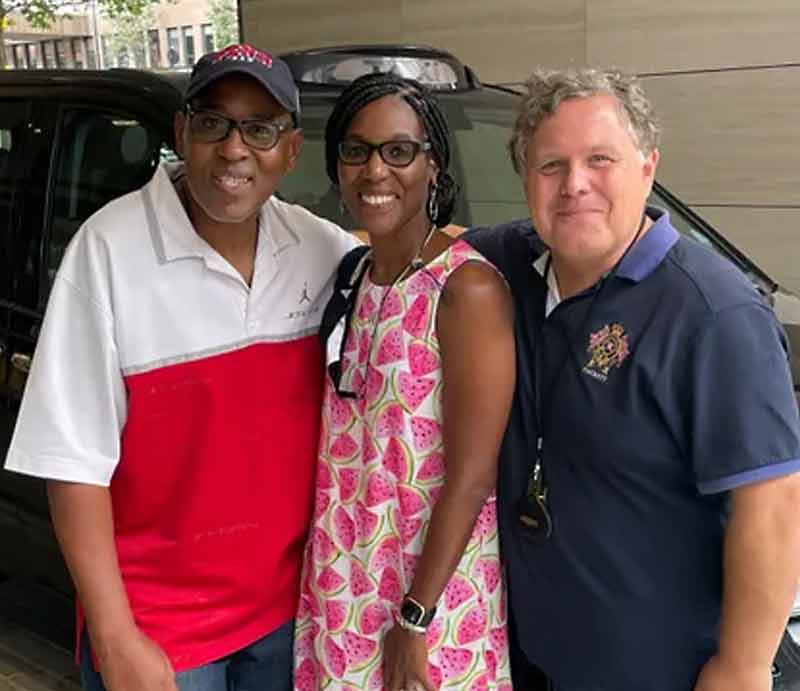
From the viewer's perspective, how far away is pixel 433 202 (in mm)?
1749

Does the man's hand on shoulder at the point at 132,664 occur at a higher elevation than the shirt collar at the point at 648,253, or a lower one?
lower

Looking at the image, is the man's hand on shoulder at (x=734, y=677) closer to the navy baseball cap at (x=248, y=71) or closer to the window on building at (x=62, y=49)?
the navy baseball cap at (x=248, y=71)

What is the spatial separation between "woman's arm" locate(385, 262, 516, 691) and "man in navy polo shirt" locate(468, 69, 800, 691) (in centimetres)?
5

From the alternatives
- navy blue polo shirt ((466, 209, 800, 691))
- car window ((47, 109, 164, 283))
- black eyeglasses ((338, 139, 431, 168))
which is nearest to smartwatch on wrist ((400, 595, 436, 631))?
navy blue polo shirt ((466, 209, 800, 691))

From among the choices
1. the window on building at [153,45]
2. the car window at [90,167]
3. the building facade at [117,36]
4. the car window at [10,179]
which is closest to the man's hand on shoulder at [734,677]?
the car window at [90,167]

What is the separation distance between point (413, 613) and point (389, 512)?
6.6 inches

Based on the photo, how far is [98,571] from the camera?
1685 mm

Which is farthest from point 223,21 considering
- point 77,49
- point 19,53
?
point 19,53

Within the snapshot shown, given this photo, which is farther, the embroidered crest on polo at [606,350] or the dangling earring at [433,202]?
the dangling earring at [433,202]

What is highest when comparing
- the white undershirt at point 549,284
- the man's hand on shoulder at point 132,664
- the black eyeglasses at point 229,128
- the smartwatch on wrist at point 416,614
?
the black eyeglasses at point 229,128

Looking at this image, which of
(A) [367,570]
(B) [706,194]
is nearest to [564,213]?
(A) [367,570]

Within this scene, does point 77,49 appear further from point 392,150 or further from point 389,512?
point 389,512

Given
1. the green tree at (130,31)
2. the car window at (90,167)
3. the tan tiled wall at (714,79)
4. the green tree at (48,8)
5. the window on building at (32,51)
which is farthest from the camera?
the green tree at (48,8)

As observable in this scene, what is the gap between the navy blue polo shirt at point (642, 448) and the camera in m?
1.40
